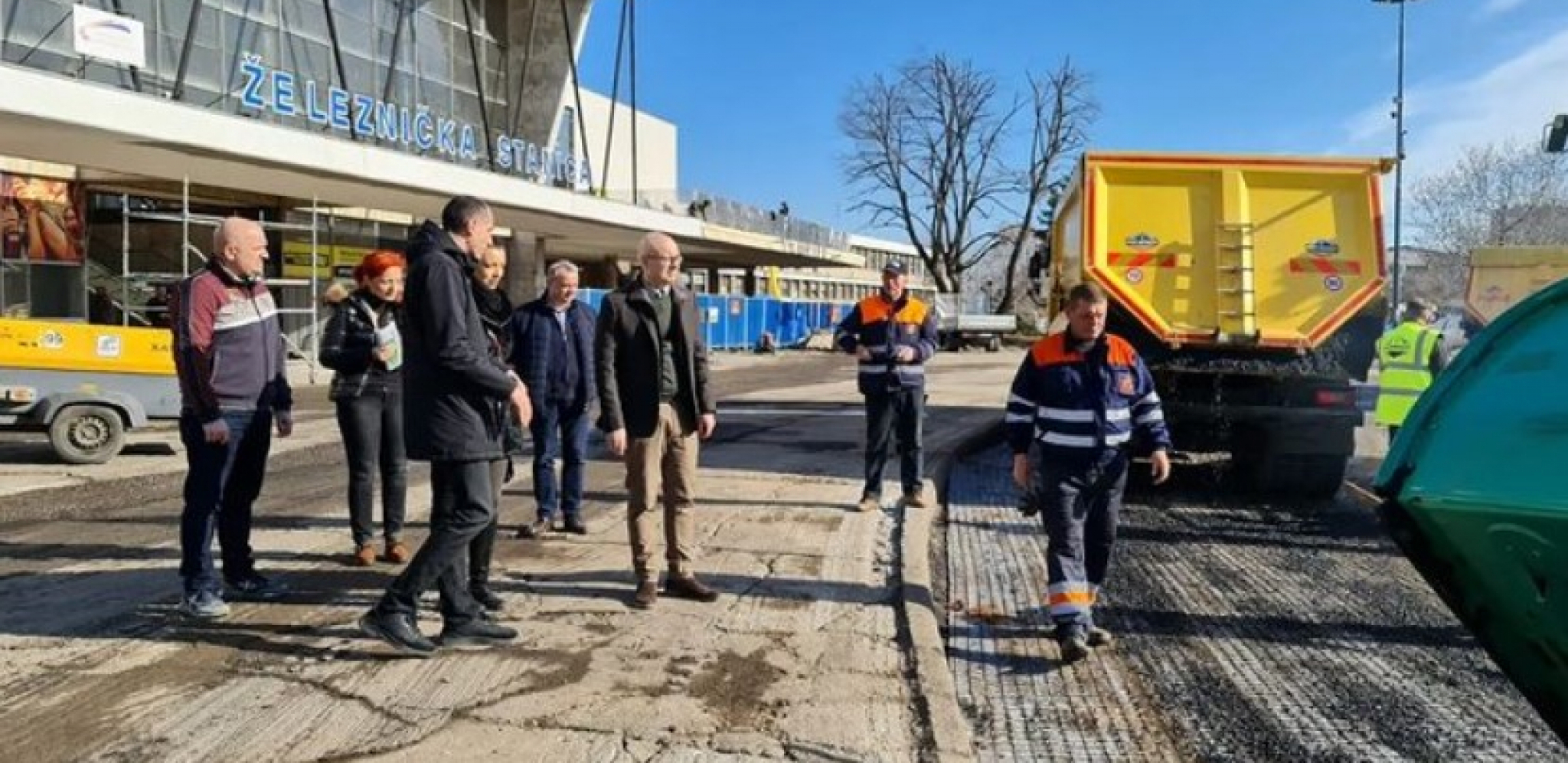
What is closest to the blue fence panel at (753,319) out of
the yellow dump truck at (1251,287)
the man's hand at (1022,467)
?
the yellow dump truck at (1251,287)

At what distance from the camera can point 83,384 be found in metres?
9.80

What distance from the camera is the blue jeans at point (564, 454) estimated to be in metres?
6.71

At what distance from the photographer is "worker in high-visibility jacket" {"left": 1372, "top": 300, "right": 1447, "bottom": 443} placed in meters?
9.34

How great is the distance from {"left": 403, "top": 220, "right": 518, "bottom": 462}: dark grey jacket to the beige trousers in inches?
36.1

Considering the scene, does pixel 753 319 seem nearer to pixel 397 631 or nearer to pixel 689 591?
pixel 689 591

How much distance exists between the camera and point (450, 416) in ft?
13.9

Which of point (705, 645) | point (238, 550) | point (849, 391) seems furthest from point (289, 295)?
point (705, 645)

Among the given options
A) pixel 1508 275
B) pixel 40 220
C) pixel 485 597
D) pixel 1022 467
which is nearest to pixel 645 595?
pixel 485 597

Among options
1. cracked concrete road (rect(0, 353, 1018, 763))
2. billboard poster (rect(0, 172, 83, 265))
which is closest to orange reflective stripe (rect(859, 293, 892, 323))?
cracked concrete road (rect(0, 353, 1018, 763))

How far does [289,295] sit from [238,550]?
20.0 m

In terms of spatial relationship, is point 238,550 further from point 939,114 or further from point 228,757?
point 939,114

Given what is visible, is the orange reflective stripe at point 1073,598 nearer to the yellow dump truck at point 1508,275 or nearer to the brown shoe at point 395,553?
the brown shoe at point 395,553

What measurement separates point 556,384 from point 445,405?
2534mm

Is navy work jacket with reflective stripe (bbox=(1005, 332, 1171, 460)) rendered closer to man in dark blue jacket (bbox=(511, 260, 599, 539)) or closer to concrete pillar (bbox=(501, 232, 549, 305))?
man in dark blue jacket (bbox=(511, 260, 599, 539))
